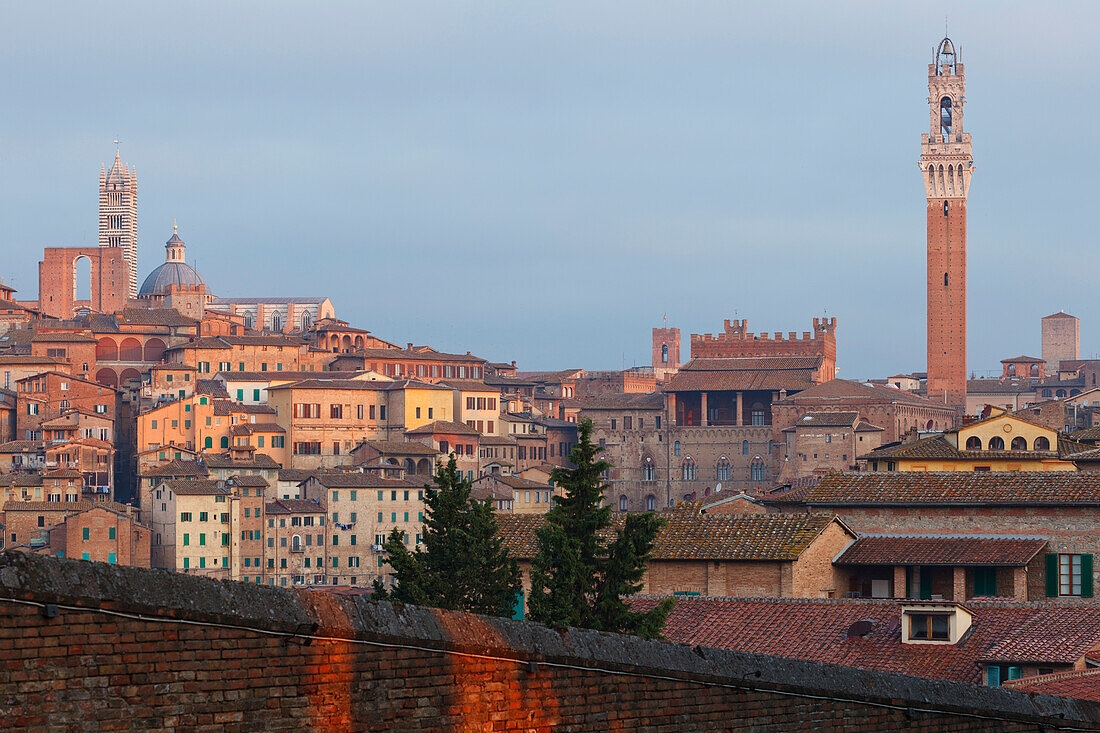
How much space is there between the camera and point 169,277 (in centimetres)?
12656

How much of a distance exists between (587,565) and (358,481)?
57723mm

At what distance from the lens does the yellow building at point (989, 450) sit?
1233 inches

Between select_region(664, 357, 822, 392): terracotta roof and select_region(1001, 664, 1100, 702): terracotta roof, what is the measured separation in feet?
261

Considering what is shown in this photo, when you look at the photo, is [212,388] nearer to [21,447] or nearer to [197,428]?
[197,428]

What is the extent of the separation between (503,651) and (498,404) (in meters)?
85.5

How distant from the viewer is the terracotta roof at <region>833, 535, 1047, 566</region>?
21.9m

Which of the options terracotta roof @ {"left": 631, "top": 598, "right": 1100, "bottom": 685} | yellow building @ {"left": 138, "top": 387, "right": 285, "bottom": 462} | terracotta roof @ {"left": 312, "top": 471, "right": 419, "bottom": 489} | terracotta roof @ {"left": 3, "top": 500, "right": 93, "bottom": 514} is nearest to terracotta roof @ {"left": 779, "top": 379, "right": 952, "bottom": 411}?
terracotta roof @ {"left": 312, "top": 471, "right": 419, "bottom": 489}

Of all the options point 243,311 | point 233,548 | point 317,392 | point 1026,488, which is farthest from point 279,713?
point 243,311

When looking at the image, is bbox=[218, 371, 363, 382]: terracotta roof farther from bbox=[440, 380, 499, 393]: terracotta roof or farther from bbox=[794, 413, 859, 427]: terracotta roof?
bbox=[794, 413, 859, 427]: terracotta roof

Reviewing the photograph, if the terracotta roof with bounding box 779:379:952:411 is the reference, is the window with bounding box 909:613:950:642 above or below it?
below

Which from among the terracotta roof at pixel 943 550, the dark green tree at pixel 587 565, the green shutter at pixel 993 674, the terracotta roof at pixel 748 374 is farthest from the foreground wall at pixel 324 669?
the terracotta roof at pixel 748 374

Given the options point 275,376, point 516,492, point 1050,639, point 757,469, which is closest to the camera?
point 1050,639

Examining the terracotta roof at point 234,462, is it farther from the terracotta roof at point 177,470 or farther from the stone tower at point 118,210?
the stone tower at point 118,210

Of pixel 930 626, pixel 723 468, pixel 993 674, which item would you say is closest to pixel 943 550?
pixel 930 626
